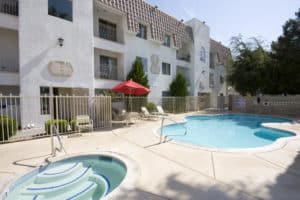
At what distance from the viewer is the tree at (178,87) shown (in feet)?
65.9

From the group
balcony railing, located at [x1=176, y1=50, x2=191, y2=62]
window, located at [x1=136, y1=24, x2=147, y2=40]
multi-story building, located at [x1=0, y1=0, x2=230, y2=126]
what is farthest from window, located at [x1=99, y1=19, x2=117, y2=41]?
balcony railing, located at [x1=176, y1=50, x2=191, y2=62]

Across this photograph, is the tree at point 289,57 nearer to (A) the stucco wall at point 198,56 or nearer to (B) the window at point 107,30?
(A) the stucco wall at point 198,56

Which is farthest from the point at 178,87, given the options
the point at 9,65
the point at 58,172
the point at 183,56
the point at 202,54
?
the point at 58,172

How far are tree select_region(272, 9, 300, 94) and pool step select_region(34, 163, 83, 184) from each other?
23.2 m

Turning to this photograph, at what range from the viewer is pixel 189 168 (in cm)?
472

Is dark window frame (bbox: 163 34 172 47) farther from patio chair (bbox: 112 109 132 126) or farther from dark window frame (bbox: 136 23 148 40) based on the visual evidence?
patio chair (bbox: 112 109 132 126)

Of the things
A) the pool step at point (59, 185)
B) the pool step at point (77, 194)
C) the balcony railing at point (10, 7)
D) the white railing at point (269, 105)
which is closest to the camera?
the pool step at point (77, 194)

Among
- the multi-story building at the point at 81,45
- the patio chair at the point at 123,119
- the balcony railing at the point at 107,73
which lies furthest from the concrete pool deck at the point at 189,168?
the balcony railing at the point at 107,73

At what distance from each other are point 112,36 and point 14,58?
7617 millimetres

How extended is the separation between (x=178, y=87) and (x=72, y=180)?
16706 millimetres

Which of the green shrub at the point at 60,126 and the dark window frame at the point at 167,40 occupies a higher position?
the dark window frame at the point at 167,40

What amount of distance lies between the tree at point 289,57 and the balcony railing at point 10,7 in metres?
24.4

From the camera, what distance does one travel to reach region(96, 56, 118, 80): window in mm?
15438

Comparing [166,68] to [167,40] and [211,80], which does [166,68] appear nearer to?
[167,40]
